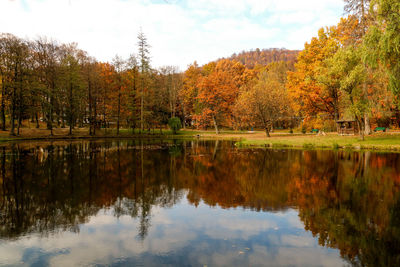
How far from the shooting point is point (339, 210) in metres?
9.06

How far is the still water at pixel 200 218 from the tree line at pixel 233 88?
16.7 m

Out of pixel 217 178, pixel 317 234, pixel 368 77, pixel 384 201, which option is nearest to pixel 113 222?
pixel 317 234

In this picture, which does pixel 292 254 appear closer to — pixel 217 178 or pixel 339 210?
pixel 339 210

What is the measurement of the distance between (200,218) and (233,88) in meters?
53.3

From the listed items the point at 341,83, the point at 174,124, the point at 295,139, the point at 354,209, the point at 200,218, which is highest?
the point at 341,83

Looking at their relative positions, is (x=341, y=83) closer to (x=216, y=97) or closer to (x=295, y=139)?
(x=295, y=139)

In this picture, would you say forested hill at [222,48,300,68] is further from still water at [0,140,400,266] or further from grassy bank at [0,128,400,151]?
still water at [0,140,400,266]

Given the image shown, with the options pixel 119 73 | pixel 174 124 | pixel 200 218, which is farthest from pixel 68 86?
pixel 200 218

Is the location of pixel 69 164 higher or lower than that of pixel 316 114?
lower

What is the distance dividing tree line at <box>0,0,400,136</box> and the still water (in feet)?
54.7

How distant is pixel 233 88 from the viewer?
2361 inches

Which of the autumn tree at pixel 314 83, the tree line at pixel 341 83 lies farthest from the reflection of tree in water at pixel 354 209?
the autumn tree at pixel 314 83

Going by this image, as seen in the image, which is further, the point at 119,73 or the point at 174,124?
the point at 174,124

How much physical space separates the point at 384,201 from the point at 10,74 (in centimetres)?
5035
